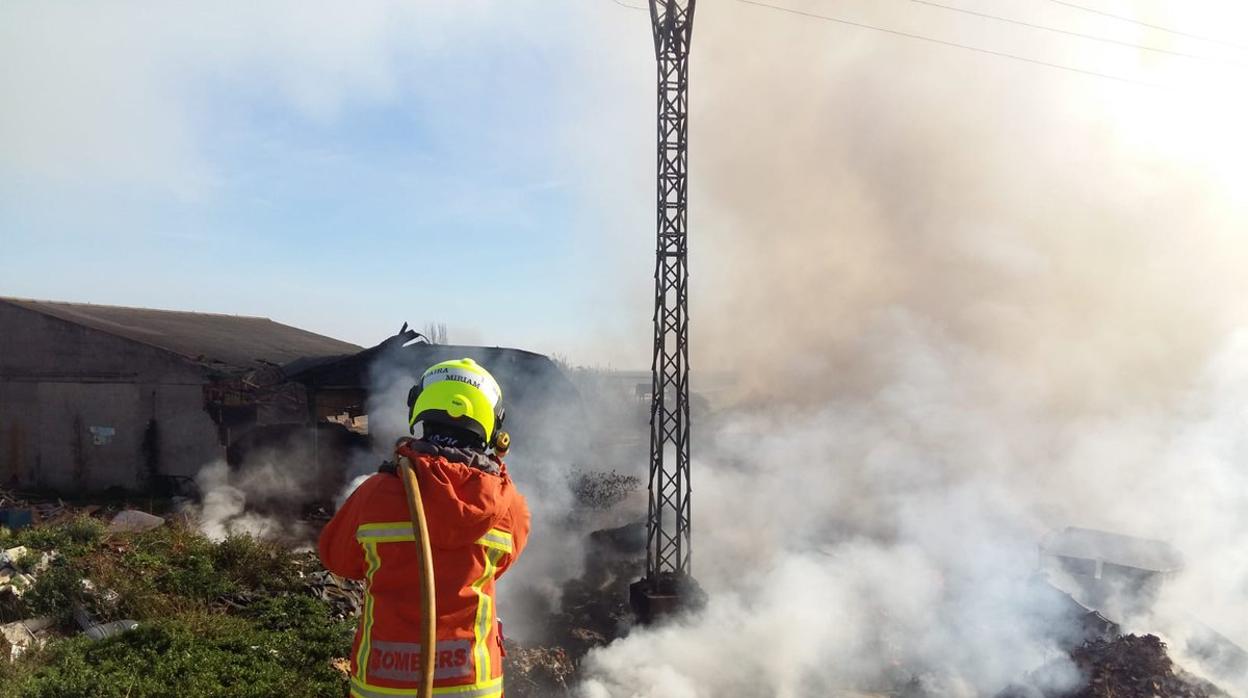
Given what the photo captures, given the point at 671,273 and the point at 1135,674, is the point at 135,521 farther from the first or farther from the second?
the point at 1135,674

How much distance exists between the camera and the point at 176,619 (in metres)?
6.05

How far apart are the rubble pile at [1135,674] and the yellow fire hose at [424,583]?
846cm

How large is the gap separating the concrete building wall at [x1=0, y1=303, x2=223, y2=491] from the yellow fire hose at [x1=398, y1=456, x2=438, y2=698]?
14151mm

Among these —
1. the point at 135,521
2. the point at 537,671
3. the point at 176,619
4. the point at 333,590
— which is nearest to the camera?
the point at 176,619

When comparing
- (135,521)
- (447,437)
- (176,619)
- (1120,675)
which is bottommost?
(1120,675)

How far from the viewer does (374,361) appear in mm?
15555

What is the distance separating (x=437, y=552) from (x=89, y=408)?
16.7m

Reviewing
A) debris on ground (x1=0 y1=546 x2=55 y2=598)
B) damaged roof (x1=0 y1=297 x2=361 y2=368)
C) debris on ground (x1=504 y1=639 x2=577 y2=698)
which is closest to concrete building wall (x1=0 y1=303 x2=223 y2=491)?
damaged roof (x1=0 y1=297 x2=361 y2=368)

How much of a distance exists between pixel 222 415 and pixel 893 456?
541 inches

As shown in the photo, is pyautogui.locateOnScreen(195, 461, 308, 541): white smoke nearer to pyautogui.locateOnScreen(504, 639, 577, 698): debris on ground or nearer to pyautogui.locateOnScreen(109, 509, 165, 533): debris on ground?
pyautogui.locateOnScreen(109, 509, 165, 533): debris on ground

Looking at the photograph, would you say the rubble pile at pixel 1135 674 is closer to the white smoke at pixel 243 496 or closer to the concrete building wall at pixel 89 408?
the white smoke at pixel 243 496

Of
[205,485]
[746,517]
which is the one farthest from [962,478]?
[205,485]

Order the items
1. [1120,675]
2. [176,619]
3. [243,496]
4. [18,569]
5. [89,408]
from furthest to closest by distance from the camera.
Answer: [89,408], [243,496], [1120,675], [18,569], [176,619]

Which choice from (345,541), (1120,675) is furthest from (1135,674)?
(345,541)
